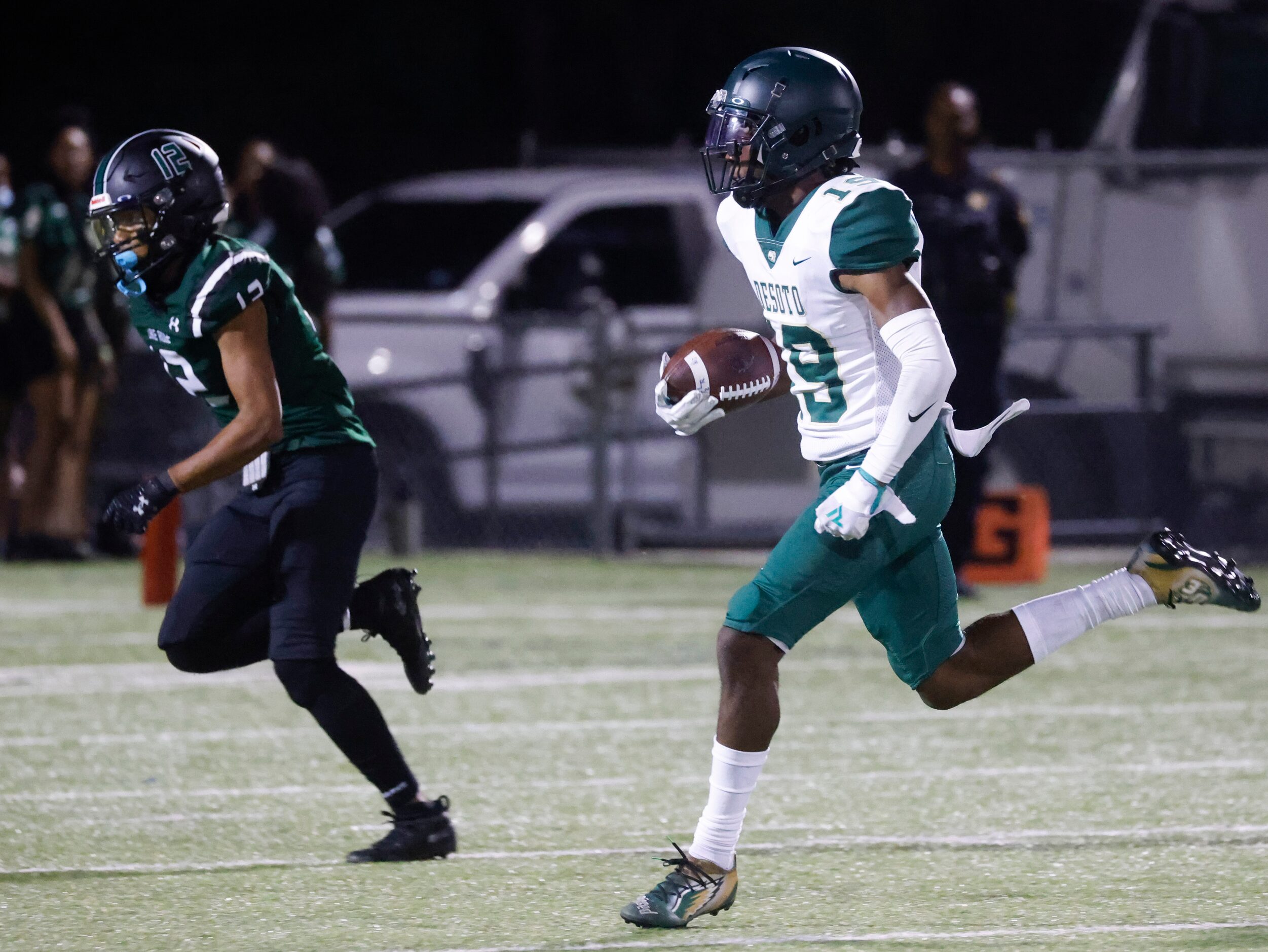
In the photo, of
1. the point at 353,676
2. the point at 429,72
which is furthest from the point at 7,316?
the point at 429,72

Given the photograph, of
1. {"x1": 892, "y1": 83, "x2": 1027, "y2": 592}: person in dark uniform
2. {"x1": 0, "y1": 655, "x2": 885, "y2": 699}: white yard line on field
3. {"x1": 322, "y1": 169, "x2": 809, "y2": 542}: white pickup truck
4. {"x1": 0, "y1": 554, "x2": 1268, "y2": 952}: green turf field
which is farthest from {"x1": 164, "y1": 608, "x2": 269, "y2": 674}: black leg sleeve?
{"x1": 322, "y1": 169, "x2": 809, "y2": 542}: white pickup truck

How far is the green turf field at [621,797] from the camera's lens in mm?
5328

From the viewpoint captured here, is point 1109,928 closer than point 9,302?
Yes

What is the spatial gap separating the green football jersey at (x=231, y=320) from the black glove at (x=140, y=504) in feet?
0.94

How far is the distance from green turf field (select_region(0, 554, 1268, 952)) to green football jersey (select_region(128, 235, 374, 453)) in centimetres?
105

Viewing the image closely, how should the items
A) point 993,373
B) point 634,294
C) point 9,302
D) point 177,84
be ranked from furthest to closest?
point 177,84, point 634,294, point 9,302, point 993,373

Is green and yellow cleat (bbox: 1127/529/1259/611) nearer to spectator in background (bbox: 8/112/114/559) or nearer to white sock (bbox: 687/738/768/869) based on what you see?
white sock (bbox: 687/738/768/869)

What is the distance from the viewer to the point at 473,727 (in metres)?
8.16

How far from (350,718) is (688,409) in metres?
1.14

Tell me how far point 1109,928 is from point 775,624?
0.93 metres

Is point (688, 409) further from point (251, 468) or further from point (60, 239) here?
point (60, 239)

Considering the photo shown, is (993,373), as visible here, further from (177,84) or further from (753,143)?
(177,84)

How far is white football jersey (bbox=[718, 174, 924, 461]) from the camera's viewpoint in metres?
5.31

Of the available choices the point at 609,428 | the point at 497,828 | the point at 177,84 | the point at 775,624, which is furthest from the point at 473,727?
the point at 177,84
